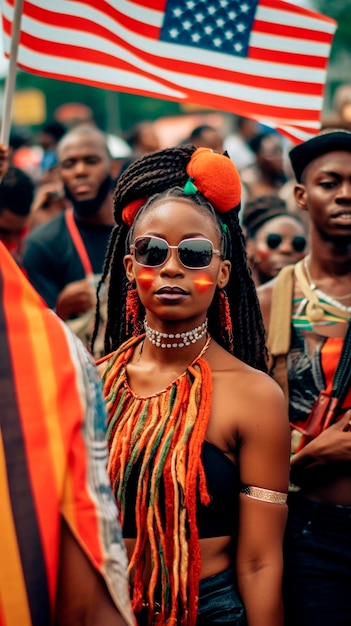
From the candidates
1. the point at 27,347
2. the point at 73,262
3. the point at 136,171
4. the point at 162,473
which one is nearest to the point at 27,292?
the point at 27,347

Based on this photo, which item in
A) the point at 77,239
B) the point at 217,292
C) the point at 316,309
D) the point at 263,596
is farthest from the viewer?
the point at 77,239

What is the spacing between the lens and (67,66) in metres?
4.79

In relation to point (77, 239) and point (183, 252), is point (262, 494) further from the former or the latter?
point (77, 239)

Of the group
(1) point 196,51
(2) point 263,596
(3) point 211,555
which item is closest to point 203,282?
(3) point 211,555

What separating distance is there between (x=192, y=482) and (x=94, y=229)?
3851mm

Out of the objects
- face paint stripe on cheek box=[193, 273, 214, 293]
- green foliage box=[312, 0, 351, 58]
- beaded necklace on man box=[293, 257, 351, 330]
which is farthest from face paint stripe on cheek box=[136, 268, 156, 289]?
green foliage box=[312, 0, 351, 58]

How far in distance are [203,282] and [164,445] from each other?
546 mm

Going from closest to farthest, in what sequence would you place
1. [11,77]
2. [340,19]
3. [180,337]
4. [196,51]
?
[180,337], [11,77], [196,51], [340,19]

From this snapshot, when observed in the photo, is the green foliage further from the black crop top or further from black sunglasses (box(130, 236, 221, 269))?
the black crop top

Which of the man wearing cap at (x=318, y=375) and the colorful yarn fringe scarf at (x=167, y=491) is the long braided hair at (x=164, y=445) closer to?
the colorful yarn fringe scarf at (x=167, y=491)

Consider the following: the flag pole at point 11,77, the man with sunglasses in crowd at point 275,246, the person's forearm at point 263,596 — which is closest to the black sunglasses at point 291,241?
the man with sunglasses in crowd at point 275,246

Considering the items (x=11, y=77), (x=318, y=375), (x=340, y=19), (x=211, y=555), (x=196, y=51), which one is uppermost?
(x=340, y=19)

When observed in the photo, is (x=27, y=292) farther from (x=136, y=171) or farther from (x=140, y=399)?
(x=136, y=171)

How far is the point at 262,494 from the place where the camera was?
3143 mm
